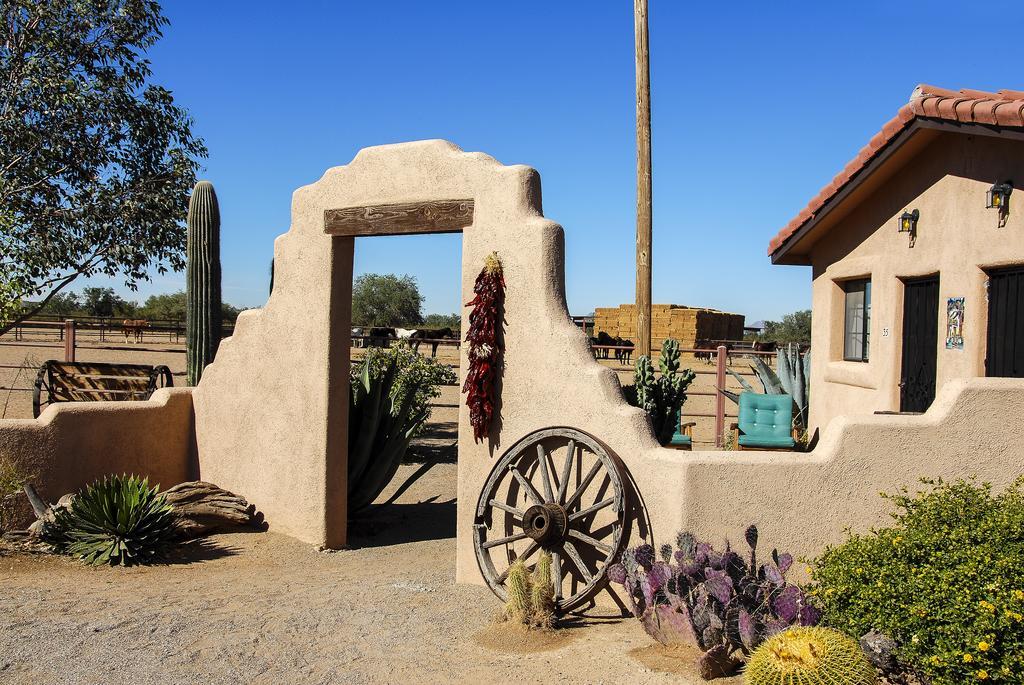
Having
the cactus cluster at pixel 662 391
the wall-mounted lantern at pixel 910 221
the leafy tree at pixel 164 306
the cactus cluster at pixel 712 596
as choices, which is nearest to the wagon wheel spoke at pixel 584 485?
the cactus cluster at pixel 712 596

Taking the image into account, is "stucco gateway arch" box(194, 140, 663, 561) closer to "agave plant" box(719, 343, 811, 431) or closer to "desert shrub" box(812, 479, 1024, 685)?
"desert shrub" box(812, 479, 1024, 685)

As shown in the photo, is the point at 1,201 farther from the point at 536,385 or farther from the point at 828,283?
the point at 828,283

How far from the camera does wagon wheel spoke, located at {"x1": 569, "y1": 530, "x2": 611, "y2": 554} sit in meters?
6.05

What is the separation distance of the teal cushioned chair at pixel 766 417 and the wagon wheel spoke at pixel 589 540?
496 cm

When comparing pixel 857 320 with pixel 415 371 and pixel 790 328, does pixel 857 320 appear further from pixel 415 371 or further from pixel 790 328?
pixel 790 328

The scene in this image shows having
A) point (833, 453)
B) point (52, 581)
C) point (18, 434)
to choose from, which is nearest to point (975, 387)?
point (833, 453)

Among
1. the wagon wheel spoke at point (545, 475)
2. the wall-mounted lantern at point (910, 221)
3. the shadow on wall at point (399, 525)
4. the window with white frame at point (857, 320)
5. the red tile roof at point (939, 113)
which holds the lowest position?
the shadow on wall at point (399, 525)

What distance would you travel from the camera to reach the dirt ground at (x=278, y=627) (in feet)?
16.6

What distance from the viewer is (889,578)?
15.9 feet

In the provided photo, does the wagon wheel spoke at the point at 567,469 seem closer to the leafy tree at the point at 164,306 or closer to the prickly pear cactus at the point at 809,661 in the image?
the prickly pear cactus at the point at 809,661

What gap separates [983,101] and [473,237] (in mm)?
4240

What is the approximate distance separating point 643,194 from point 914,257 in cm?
329

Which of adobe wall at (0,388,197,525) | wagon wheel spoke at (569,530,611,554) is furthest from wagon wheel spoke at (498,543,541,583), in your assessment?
adobe wall at (0,388,197,525)

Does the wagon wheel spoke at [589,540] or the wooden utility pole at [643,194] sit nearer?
the wagon wheel spoke at [589,540]
